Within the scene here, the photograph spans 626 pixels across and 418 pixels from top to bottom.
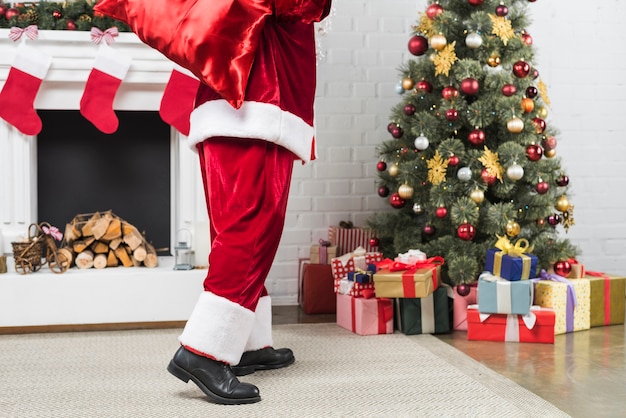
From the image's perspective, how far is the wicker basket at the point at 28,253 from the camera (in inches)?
122

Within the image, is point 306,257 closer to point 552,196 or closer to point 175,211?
point 175,211

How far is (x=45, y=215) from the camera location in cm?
355

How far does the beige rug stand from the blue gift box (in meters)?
0.38

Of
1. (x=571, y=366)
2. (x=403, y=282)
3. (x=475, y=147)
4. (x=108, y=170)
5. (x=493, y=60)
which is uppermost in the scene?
(x=493, y=60)

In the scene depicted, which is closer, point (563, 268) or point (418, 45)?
point (563, 268)

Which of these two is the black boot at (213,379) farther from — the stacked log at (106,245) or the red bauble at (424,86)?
the red bauble at (424,86)

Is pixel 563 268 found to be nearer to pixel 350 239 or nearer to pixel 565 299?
pixel 565 299

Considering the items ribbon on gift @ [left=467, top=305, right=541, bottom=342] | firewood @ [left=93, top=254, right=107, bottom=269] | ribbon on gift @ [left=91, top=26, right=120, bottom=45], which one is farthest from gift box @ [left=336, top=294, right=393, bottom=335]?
ribbon on gift @ [left=91, top=26, right=120, bottom=45]

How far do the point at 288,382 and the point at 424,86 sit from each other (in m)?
1.63

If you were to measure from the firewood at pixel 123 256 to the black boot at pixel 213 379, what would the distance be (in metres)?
1.23

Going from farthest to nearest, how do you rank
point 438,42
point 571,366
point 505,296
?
1. point 438,42
2. point 505,296
3. point 571,366

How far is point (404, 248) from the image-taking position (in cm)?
344

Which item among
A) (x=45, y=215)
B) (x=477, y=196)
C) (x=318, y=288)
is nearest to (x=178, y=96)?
(x=45, y=215)

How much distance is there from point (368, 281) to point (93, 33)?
157 cm
